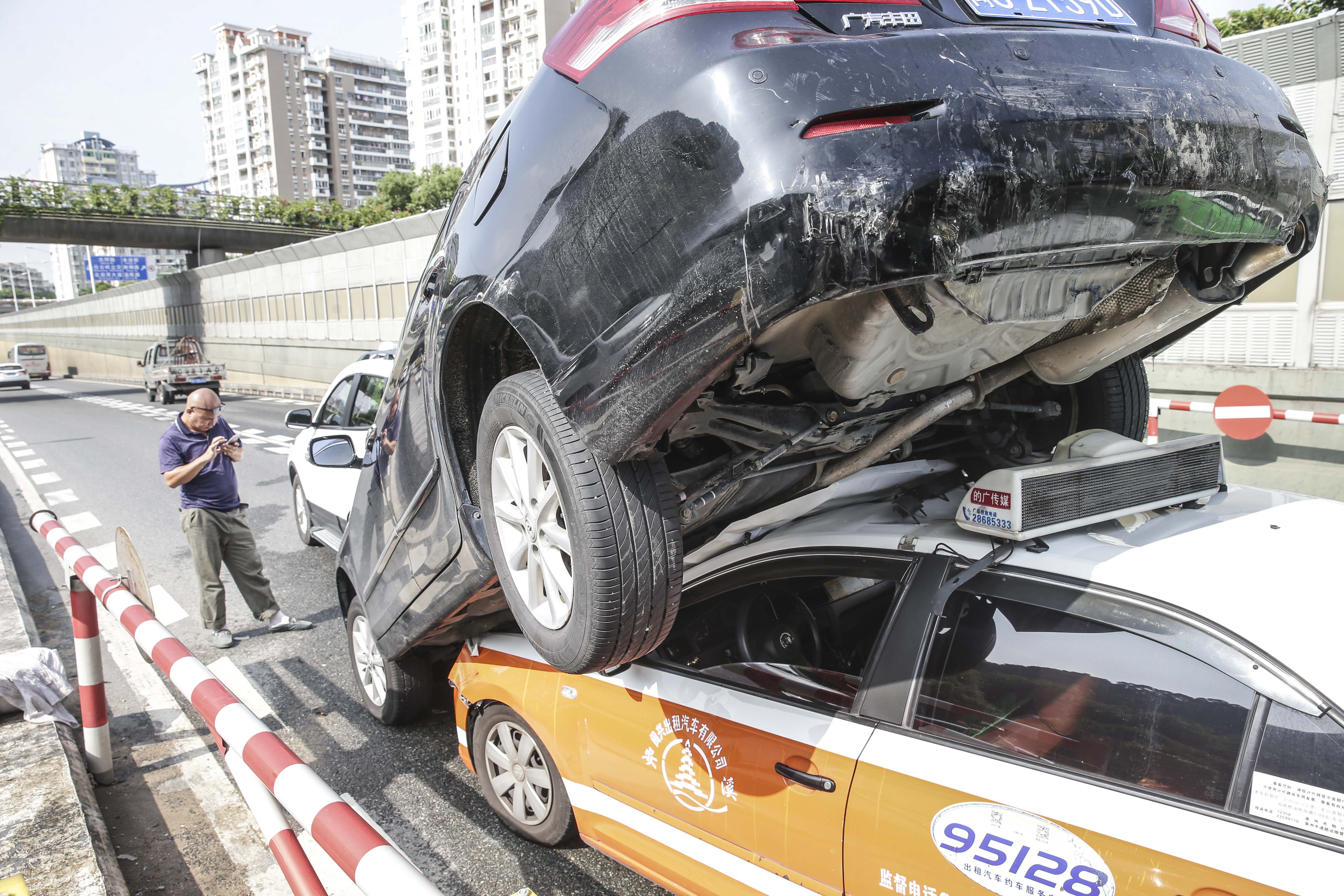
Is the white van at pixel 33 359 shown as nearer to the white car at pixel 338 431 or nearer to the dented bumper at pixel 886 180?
the white car at pixel 338 431

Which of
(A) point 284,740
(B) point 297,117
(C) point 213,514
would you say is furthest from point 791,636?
(B) point 297,117

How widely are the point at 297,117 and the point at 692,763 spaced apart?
15772cm

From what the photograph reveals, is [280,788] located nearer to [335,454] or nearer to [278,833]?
[278,833]

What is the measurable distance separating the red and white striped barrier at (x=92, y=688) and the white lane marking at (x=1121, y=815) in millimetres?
3378

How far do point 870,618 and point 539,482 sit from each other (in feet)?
3.23

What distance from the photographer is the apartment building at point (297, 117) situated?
5315 inches

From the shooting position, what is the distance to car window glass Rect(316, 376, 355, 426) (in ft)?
21.6

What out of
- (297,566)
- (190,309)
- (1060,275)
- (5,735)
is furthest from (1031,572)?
(190,309)

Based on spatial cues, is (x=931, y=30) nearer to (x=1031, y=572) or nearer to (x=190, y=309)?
(x=1031, y=572)

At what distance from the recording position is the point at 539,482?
2.38m

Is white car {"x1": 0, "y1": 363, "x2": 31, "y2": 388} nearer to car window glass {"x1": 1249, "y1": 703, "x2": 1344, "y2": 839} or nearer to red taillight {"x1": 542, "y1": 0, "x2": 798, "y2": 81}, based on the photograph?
red taillight {"x1": 542, "y1": 0, "x2": 798, "y2": 81}

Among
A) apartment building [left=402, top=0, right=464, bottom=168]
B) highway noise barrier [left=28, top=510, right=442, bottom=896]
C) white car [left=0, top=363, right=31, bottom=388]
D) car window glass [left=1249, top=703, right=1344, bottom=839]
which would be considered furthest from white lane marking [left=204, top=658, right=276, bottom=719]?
apartment building [left=402, top=0, right=464, bottom=168]

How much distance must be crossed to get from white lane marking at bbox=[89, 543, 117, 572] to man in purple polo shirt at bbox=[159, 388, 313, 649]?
1.92 metres

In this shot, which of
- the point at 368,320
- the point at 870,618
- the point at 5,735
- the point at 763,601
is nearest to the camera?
the point at 870,618
